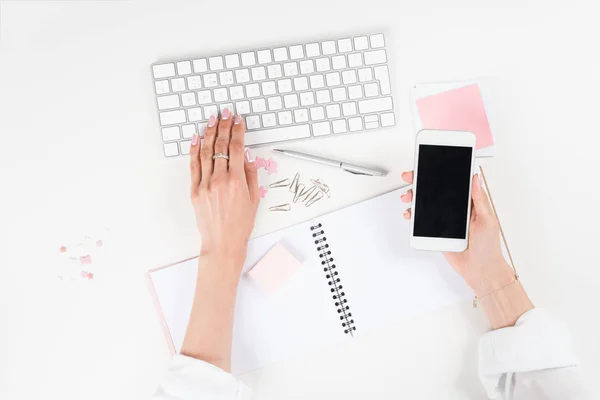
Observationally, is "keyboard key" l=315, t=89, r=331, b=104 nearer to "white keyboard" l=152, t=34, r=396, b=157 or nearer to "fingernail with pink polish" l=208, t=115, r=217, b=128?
"white keyboard" l=152, t=34, r=396, b=157

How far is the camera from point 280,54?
39.2 inches

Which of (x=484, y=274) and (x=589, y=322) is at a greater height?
(x=484, y=274)

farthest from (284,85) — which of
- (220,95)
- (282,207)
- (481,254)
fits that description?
(481,254)

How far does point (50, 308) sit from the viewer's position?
3.28 ft

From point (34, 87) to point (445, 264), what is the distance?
0.78m

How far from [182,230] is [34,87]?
0.36m

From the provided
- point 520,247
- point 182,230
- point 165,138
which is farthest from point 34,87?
point 520,247

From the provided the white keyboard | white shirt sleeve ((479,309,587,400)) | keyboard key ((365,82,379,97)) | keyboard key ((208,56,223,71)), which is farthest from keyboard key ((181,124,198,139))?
white shirt sleeve ((479,309,587,400))

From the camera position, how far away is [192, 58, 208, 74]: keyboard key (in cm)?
99

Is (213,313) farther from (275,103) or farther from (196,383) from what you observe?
(275,103)

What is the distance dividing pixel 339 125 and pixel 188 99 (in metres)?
0.26

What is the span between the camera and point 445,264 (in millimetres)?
1018

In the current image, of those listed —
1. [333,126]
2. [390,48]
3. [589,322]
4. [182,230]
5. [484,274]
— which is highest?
[390,48]

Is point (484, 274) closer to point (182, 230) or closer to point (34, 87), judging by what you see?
point (182, 230)
